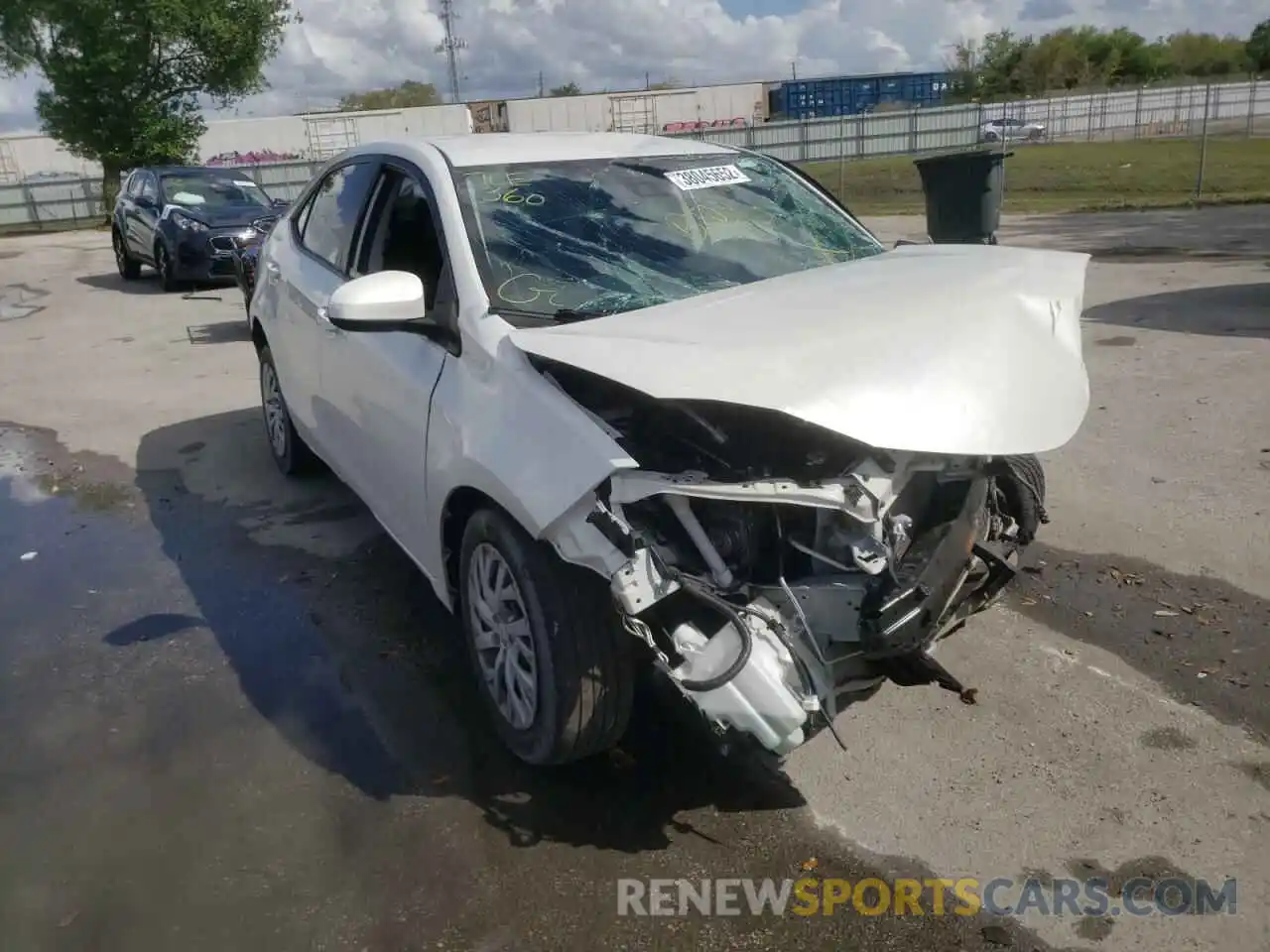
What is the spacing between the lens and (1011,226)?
1664cm

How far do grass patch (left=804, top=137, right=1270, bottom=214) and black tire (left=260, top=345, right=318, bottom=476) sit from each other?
1623 cm

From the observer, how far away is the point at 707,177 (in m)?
4.32

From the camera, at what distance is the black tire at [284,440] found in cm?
592

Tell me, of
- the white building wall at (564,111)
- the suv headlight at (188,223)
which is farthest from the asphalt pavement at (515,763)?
the white building wall at (564,111)

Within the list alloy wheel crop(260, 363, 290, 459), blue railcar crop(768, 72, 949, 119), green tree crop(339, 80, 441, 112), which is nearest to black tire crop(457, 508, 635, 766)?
alloy wheel crop(260, 363, 290, 459)

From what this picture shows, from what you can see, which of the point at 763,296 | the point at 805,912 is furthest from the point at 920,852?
the point at 763,296

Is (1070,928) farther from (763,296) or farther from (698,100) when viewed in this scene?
(698,100)

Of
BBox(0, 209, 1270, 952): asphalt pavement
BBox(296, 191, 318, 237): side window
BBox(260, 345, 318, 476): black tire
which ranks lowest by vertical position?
BBox(0, 209, 1270, 952): asphalt pavement

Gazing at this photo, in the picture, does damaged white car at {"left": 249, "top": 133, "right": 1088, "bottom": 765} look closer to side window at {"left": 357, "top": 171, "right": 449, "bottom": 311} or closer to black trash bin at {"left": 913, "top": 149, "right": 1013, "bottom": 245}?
side window at {"left": 357, "top": 171, "right": 449, "bottom": 311}

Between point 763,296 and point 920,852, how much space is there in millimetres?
1724

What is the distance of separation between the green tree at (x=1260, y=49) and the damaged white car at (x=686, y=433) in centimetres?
6568

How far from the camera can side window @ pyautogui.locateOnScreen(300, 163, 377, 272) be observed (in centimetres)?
455

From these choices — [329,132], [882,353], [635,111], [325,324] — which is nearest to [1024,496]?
[882,353]

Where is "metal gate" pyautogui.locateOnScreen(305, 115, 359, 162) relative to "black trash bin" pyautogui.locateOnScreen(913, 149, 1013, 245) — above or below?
above
